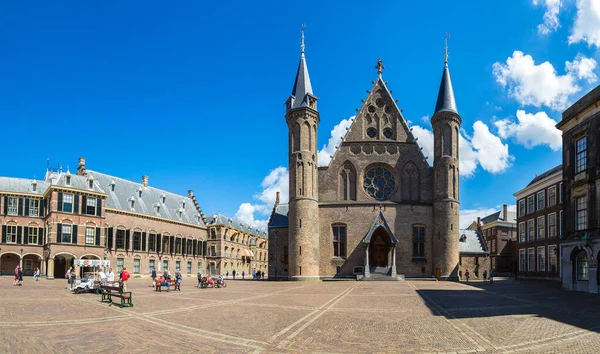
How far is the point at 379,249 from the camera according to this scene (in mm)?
46719

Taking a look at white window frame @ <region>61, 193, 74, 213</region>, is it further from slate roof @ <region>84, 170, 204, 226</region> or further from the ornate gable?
the ornate gable

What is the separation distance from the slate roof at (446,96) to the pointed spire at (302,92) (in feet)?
43.8

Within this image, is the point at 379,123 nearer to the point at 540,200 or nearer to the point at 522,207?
the point at 540,200

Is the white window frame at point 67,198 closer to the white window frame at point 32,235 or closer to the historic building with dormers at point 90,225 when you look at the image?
the historic building with dormers at point 90,225

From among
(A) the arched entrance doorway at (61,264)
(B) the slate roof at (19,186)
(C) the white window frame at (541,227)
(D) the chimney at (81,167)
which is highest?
(D) the chimney at (81,167)

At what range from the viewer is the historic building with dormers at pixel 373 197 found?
148 ft

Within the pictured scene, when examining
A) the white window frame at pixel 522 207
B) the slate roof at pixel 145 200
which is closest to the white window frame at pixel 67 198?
the slate roof at pixel 145 200

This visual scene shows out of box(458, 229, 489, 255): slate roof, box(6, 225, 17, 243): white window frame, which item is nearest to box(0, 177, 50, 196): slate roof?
box(6, 225, 17, 243): white window frame

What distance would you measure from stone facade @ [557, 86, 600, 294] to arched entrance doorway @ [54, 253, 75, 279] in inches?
1843

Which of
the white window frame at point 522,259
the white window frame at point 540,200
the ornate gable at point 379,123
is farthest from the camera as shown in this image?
the white window frame at point 522,259

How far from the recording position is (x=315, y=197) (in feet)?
152

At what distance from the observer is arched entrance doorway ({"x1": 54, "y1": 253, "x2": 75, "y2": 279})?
4880cm

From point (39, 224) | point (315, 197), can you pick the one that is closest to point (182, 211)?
point (39, 224)

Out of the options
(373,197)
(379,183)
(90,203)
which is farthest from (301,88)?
(90,203)
